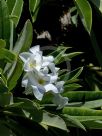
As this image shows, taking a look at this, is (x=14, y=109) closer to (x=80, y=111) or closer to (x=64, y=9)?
(x=80, y=111)

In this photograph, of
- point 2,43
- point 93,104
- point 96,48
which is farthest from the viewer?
point 96,48

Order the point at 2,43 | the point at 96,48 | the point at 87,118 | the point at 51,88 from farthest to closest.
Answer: the point at 96,48 → the point at 87,118 → the point at 51,88 → the point at 2,43

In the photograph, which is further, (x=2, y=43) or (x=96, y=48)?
(x=96, y=48)

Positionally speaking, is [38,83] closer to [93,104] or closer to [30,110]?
[30,110]

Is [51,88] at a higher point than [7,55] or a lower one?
lower

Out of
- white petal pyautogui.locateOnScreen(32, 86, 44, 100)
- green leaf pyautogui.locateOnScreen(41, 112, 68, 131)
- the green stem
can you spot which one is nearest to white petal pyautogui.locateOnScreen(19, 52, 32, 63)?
white petal pyautogui.locateOnScreen(32, 86, 44, 100)

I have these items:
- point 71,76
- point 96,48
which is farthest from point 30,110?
point 96,48

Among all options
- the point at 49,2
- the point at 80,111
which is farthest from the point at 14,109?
the point at 49,2
